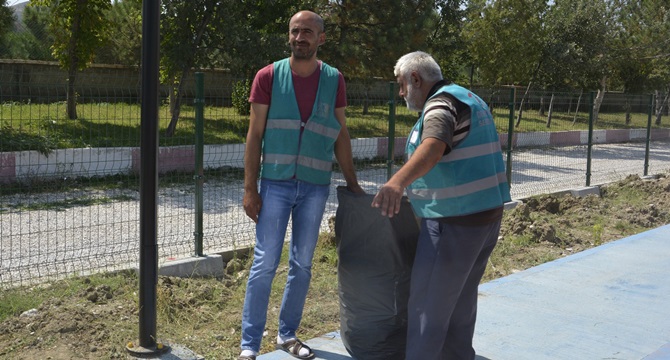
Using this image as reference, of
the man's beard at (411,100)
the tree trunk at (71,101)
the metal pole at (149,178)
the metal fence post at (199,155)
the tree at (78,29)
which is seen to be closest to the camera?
the man's beard at (411,100)

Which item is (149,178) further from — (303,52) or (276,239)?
(303,52)

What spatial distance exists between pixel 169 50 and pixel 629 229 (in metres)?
9.46

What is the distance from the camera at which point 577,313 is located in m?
5.68

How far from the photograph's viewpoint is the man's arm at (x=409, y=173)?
3.29 metres

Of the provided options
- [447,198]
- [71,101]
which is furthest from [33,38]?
[447,198]

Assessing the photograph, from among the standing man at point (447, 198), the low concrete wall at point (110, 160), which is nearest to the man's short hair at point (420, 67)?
the standing man at point (447, 198)

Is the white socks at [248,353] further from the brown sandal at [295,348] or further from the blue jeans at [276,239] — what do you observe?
the brown sandal at [295,348]

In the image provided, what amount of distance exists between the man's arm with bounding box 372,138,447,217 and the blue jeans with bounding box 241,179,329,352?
1.07m

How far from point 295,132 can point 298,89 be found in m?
0.24

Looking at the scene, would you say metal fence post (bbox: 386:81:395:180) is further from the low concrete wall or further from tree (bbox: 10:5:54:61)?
tree (bbox: 10:5:54:61)

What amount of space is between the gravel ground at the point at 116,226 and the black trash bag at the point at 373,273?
2503 mm

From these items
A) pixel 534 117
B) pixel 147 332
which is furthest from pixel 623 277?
pixel 534 117

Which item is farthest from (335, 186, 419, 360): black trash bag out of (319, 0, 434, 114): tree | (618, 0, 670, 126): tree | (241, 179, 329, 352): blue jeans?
(618, 0, 670, 126): tree

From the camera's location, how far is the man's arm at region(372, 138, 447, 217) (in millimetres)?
3289
